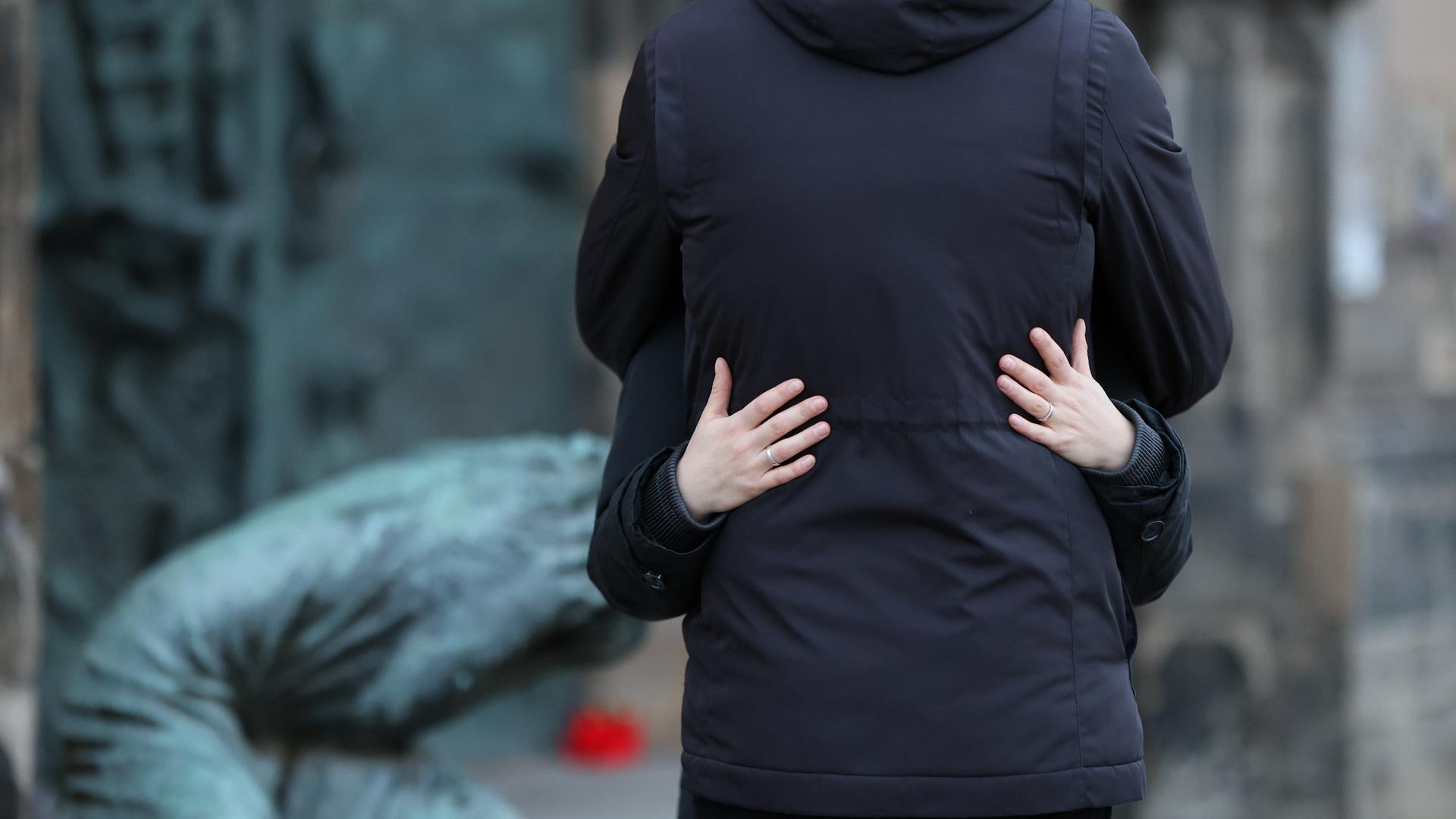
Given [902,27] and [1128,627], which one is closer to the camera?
[902,27]

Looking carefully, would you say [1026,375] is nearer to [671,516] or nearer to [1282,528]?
[671,516]

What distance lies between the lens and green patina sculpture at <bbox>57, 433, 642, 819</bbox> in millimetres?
2186

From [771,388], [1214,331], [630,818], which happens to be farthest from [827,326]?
[630,818]

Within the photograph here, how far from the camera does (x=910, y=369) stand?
1534 mm

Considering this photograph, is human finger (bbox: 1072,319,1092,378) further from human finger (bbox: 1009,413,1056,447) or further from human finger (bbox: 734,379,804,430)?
human finger (bbox: 734,379,804,430)

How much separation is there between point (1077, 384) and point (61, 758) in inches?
53.4

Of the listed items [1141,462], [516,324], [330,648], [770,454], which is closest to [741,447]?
[770,454]

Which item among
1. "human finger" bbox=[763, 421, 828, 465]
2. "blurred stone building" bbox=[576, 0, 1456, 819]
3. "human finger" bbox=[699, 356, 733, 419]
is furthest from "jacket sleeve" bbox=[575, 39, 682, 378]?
"blurred stone building" bbox=[576, 0, 1456, 819]

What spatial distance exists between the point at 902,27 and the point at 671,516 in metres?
0.45

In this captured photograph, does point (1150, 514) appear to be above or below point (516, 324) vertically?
above

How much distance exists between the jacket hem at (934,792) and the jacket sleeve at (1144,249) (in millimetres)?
377

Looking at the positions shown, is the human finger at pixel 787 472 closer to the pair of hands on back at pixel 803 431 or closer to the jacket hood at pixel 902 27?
the pair of hands on back at pixel 803 431

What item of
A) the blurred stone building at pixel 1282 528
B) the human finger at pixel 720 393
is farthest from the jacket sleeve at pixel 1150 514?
the blurred stone building at pixel 1282 528

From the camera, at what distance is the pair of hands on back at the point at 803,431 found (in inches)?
61.2
